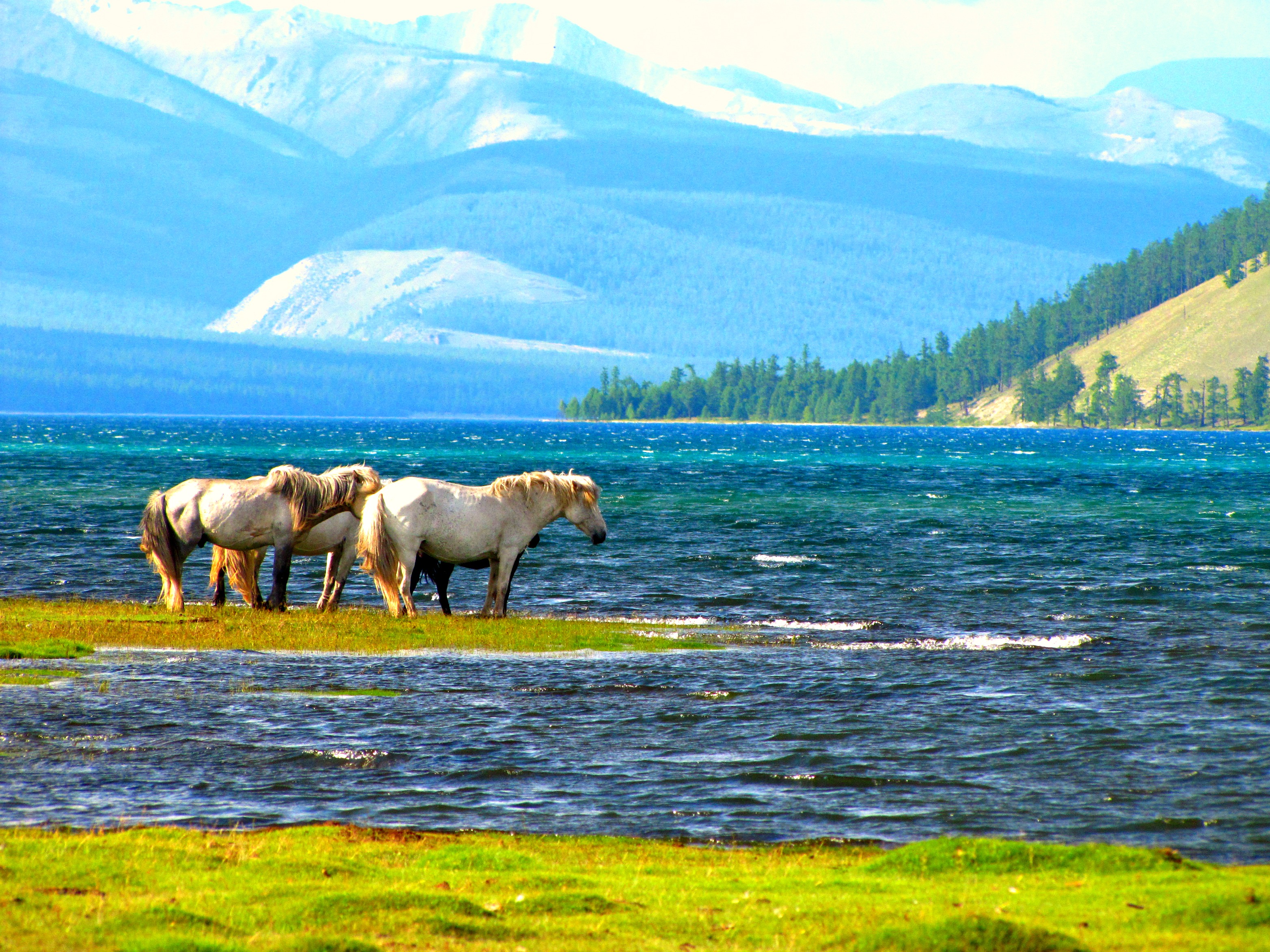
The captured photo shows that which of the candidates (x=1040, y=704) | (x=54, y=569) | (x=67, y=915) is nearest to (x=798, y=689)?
(x=1040, y=704)

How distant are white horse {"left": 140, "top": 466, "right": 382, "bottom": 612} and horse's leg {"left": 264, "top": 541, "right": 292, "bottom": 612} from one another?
0.08ft

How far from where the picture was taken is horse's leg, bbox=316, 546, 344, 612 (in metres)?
35.2

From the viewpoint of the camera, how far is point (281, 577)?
34219 millimetres

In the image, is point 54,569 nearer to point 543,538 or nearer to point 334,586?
point 334,586

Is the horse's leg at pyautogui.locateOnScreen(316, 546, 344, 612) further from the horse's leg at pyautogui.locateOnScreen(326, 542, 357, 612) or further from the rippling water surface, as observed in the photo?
the rippling water surface

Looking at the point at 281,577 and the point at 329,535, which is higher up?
the point at 329,535

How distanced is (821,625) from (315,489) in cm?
1271

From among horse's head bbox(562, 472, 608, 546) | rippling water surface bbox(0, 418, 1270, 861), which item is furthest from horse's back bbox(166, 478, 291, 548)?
horse's head bbox(562, 472, 608, 546)

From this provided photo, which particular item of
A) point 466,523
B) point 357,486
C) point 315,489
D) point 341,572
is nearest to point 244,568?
point 341,572

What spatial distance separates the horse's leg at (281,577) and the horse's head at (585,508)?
621cm

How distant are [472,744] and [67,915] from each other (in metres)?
9.64

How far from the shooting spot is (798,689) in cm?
2744

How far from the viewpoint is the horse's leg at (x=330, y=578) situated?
35.2 metres

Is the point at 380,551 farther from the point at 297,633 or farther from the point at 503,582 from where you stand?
the point at 503,582
